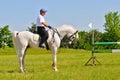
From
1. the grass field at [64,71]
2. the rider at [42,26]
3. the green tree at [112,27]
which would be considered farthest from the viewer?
the green tree at [112,27]

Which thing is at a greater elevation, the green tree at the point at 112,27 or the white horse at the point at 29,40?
the green tree at the point at 112,27

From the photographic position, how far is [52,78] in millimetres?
11133

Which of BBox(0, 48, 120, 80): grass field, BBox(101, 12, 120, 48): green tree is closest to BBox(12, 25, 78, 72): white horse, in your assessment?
BBox(0, 48, 120, 80): grass field

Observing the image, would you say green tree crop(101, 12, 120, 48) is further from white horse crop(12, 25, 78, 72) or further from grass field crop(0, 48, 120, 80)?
white horse crop(12, 25, 78, 72)

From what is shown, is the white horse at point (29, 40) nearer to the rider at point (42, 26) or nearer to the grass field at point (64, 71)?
the rider at point (42, 26)

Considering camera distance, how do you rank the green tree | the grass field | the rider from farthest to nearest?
the green tree
the rider
the grass field

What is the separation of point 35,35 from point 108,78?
189 inches

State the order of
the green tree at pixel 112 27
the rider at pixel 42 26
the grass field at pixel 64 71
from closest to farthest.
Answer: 1. the grass field at pixel 64 71
2. the rider at pixel 42 26
3. the green tree at pixel 112 27

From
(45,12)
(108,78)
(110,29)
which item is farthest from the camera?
(110,29)

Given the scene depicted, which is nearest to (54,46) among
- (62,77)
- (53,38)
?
(53,38)

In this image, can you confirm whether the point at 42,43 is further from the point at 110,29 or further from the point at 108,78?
the point at 110,29

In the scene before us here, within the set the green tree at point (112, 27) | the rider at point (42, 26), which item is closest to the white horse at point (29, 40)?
the rider at point (42, 26)

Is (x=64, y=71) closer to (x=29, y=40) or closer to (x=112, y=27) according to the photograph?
(x=29, y=40)

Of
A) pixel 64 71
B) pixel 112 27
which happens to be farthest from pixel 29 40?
pixel 112 27
